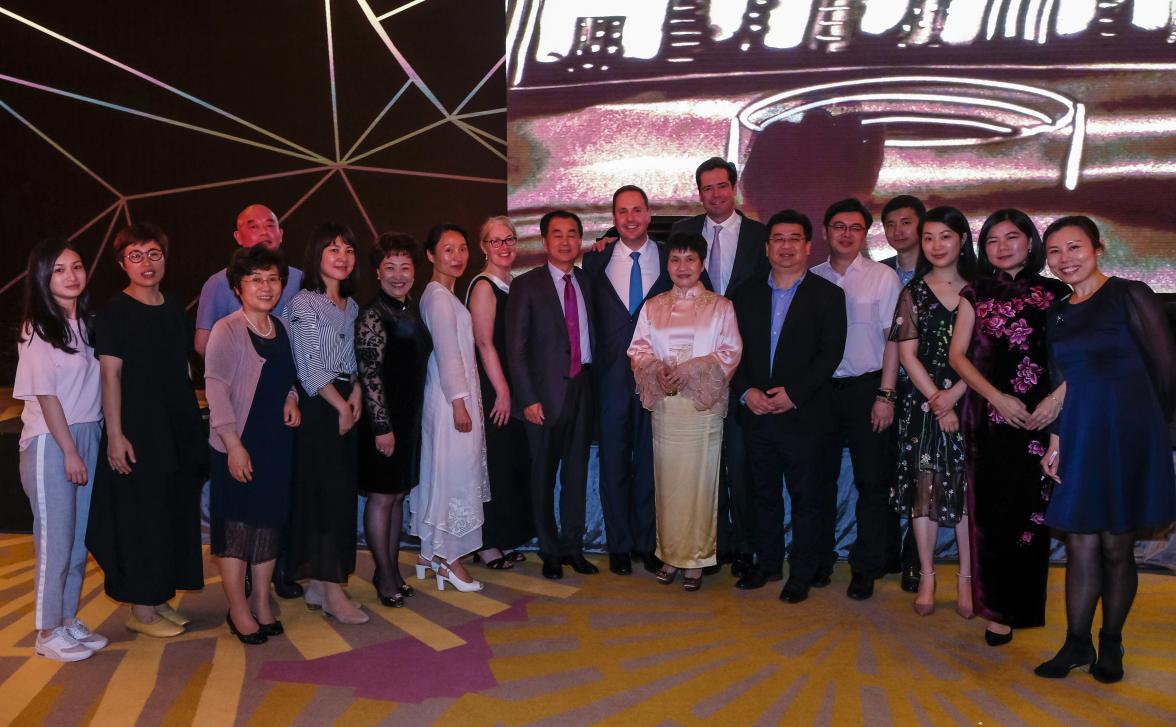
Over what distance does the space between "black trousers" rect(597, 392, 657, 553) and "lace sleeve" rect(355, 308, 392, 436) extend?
1.05 meters

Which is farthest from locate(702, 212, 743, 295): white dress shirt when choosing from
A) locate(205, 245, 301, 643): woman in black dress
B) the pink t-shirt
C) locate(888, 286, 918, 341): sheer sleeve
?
the pink t-shirt

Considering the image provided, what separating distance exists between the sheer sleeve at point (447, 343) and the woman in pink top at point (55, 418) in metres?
1.22

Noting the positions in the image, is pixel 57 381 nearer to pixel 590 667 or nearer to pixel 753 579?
pixel 590 667

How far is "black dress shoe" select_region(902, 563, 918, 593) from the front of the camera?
389 centimetres

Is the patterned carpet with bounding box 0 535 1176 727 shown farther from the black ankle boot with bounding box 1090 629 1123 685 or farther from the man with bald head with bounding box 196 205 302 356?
the man with bald head with bounding box 196 205 302 356

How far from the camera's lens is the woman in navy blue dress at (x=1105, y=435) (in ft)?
9.29

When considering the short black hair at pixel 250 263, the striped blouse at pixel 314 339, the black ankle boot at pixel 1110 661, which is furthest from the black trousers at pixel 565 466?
the black ankle boot at pixel 1110 661

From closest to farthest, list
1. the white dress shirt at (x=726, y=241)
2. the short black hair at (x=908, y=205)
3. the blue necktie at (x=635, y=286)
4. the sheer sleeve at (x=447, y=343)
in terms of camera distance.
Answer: the sheer sleeve at (x=447, y=343)
the short black hair at (x=908, y=205)
the blue necktie at (x=635, y=286)
the white dress shirt at (x=726, y=241)

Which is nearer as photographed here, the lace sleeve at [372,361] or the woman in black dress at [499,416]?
the lace sleeve at [372,361]

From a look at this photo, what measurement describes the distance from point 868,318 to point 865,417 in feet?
1.36

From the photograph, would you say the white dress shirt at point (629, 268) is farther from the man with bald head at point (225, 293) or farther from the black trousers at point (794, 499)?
the man with bald head at point (225, 293)

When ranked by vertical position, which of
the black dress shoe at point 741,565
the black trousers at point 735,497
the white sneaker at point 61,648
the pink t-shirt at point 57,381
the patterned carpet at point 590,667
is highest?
the pink t-shirt at point 57,381

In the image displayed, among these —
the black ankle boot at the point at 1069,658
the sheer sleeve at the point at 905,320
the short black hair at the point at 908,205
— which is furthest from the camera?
the short black hair at the point at 908,205

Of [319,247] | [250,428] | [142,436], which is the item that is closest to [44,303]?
[142,436]
